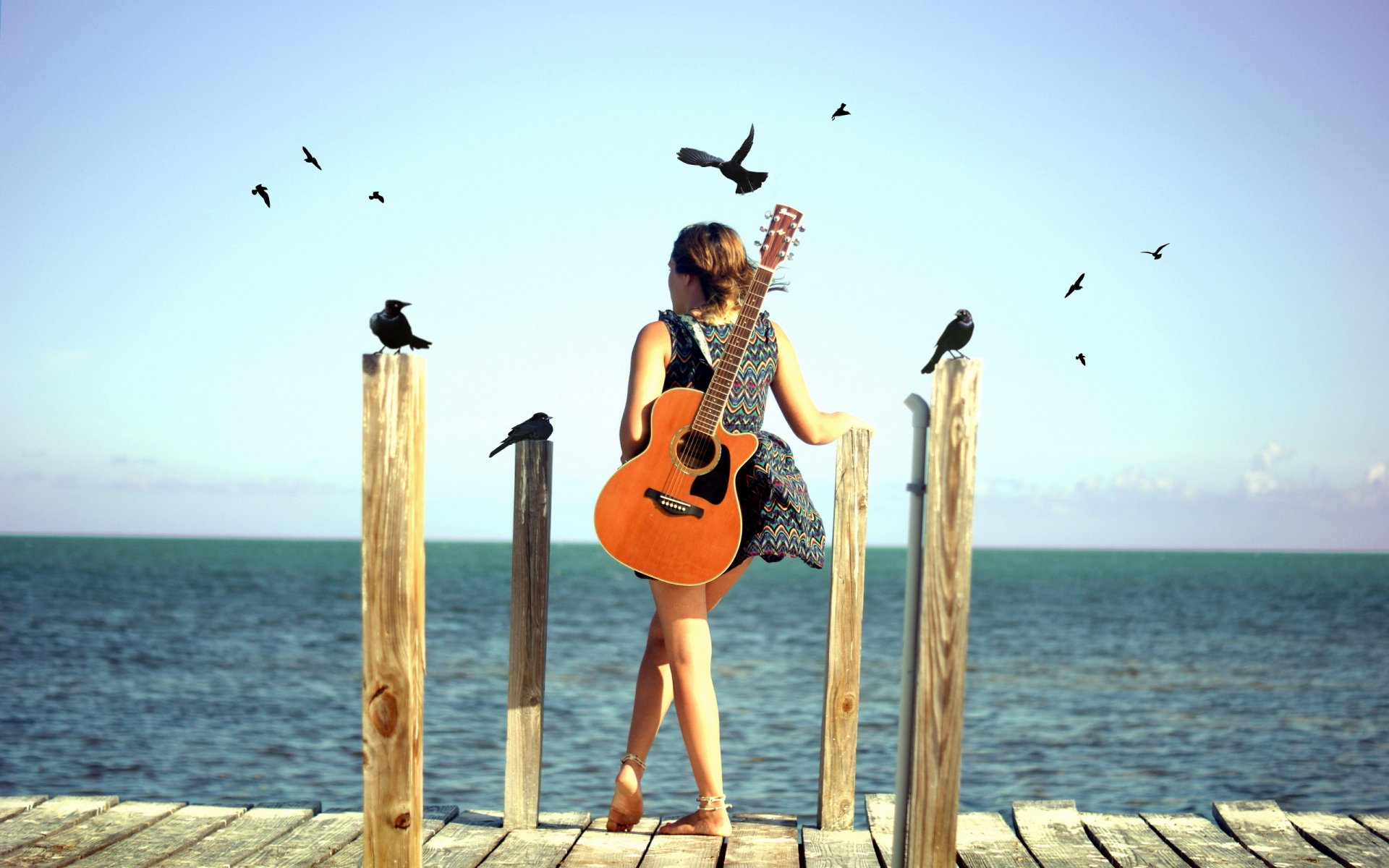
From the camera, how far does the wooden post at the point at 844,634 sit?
165 inches

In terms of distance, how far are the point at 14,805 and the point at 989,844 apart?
3524 millimetres

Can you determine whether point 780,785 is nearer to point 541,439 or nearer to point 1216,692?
point 541,439

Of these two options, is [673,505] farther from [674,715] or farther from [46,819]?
[674,715]

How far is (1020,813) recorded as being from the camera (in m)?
4.45

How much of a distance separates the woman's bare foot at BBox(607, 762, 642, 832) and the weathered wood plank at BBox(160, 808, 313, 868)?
3.75ft

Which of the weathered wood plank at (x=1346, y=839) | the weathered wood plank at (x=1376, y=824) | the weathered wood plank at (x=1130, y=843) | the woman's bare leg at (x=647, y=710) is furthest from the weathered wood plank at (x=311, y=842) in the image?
the weathered wood plank at (x=1376, y=824)

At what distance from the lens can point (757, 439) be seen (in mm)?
3898

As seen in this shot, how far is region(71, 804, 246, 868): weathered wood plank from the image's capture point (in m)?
3.80

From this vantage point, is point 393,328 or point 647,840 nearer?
point 393,328

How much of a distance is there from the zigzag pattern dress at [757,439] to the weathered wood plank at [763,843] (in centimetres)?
94

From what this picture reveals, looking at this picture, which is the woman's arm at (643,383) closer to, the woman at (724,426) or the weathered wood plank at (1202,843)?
the woman at (724,426)

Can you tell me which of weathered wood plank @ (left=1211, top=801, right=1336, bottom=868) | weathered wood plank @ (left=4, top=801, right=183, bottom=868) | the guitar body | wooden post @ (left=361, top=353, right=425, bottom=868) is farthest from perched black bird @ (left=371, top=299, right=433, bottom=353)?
weathered wood plank @ (left=1211, top=801, right=1336, bottom=868)

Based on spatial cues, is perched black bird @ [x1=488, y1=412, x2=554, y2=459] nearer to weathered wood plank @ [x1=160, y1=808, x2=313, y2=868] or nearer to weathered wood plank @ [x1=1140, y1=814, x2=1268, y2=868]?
weathered wood plank @ [x1=160, y1=808, x2=313, y2=868]

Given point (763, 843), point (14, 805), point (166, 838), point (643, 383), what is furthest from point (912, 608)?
point (14, 805)
